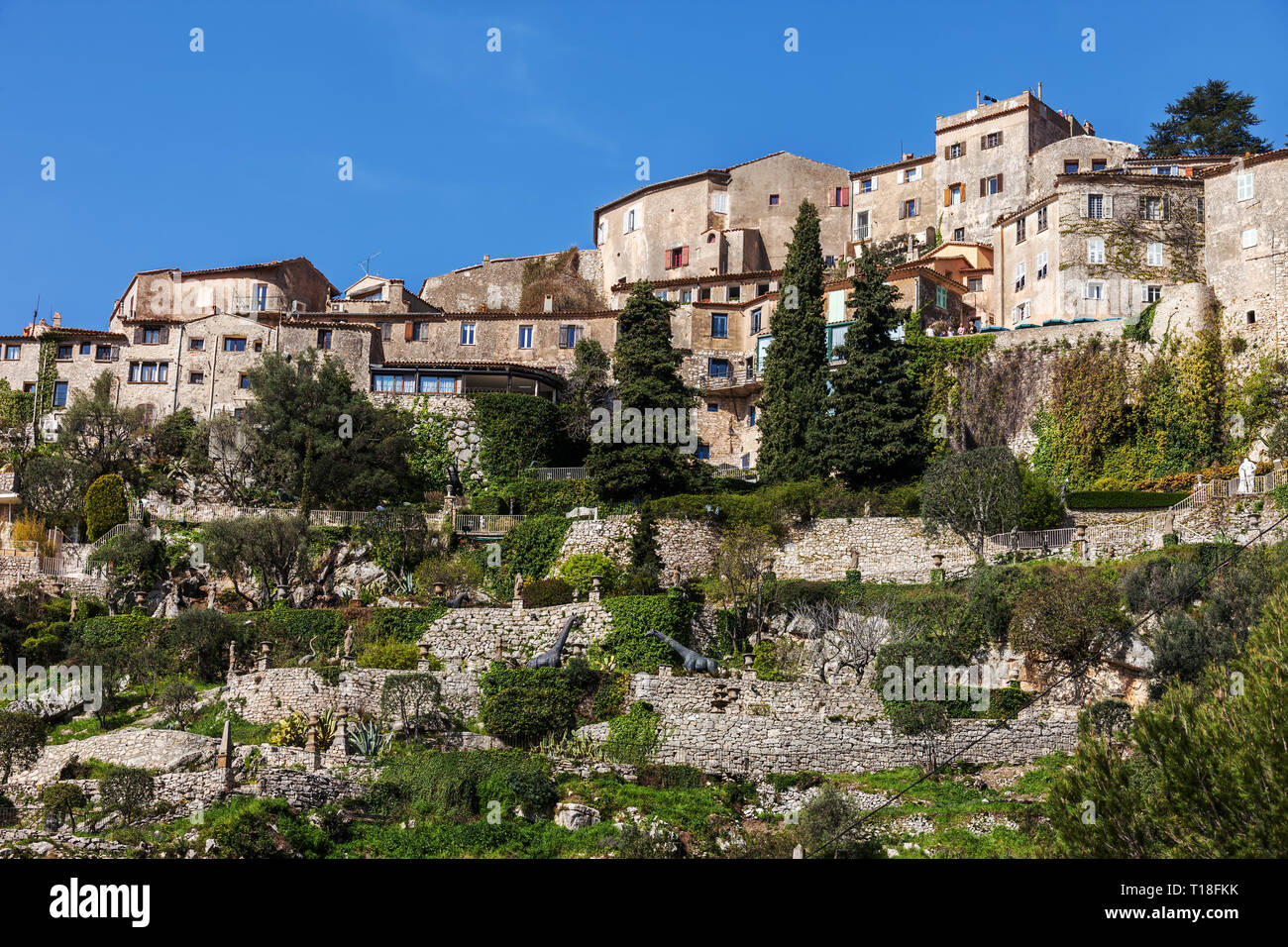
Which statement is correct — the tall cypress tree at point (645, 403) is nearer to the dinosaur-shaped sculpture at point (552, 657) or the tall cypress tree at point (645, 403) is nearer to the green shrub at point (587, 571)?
the green shrub at point (587, 571)

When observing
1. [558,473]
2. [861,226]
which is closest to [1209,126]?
[861,226]

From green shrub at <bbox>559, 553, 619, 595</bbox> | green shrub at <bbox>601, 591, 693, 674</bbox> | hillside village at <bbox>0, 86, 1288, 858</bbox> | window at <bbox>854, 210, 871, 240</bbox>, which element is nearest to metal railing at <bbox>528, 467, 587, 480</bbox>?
hillside village at <bbox>0, 86, 1288, 858</bbox>

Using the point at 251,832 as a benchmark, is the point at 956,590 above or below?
above

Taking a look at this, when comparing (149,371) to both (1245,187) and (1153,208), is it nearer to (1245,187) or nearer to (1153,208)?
(1153,208)

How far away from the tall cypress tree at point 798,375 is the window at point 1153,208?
13.5 m

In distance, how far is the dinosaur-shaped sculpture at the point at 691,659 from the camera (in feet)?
118

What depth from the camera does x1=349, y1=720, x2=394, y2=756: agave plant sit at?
1299 inches

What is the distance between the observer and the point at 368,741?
109 ft

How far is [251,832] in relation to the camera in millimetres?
26109

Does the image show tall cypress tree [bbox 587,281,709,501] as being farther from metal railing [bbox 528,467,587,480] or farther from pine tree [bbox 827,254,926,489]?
pine tree [bbox 827,254,926,489]
